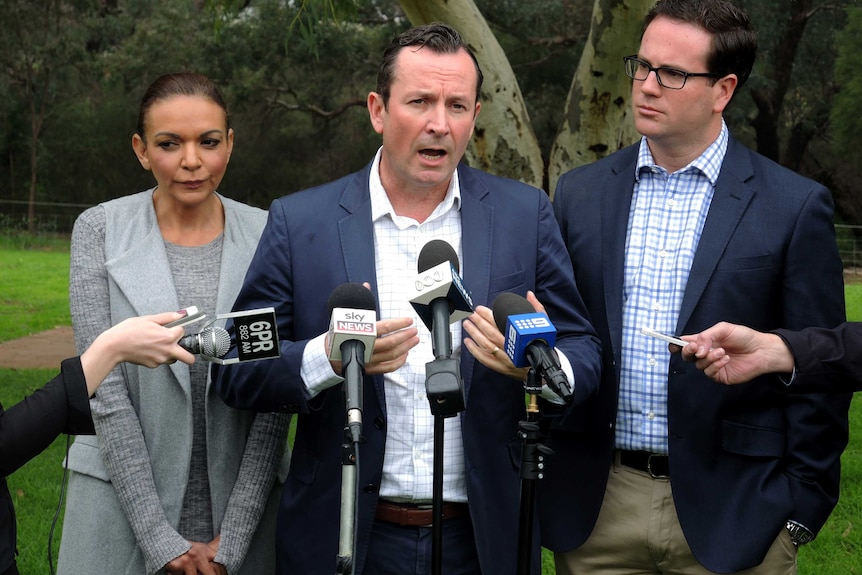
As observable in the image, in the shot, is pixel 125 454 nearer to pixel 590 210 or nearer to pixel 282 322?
pixel 282 322

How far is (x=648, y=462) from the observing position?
348cm

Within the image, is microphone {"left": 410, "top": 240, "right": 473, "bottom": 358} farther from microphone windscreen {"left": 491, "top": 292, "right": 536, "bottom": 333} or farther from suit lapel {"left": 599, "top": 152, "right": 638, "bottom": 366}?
suit lapel {"left": 599, "top": 152, "right": 638, "bottom": 366}

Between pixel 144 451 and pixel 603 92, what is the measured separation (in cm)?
606

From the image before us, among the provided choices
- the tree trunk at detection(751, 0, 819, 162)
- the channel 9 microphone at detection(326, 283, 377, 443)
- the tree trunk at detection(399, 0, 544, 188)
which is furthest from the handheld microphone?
the tree trunk at detection(751, 0, 819, 162)

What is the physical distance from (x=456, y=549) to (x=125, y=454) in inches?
42.3

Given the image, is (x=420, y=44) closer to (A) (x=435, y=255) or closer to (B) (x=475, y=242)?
(B) (x=475, y=242)

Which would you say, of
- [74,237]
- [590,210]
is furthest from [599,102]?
[74,237]

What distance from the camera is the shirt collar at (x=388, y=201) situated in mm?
3299

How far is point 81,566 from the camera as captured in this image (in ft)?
11.0

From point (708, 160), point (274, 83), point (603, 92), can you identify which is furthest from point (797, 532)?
point (274, 83)

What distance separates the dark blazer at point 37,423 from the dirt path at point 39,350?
8.24 metres

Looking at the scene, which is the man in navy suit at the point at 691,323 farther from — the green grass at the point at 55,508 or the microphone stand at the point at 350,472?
the green grass at the point at 55,508

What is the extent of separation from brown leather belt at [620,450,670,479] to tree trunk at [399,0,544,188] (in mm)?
5415

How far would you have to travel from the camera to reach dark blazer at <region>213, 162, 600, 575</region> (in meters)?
3.08
